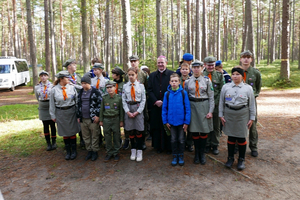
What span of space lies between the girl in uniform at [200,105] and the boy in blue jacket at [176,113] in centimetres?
18

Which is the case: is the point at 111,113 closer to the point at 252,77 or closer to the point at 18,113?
the point at 252,77

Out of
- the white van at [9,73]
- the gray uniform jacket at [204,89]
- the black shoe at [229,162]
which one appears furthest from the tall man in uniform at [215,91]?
the white van at [9,73]

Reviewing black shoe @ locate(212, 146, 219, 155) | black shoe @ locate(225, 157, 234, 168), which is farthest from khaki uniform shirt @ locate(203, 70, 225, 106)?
black shoe @ locate(225, 157, 234, 168)

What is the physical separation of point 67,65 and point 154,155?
338 cm

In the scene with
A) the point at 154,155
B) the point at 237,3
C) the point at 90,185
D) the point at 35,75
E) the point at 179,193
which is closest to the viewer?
the point at 179,193

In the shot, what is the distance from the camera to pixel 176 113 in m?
4.50

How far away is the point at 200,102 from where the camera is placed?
4555 mm

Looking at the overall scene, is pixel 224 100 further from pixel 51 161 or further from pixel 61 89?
pixel 51 161

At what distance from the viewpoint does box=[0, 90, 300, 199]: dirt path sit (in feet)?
11.8

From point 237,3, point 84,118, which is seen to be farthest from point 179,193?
point 237,3

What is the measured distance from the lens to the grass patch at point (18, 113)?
32.4 ft

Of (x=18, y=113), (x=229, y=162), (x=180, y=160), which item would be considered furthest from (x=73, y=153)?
(x=18, y=113)

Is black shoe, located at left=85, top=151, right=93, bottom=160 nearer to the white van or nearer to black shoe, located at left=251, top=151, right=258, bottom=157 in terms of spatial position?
black shoe, located at left=251, top=151, right=258, bottom=157

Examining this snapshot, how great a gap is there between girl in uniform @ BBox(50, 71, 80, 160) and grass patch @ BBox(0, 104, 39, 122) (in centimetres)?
593
